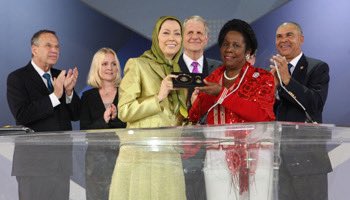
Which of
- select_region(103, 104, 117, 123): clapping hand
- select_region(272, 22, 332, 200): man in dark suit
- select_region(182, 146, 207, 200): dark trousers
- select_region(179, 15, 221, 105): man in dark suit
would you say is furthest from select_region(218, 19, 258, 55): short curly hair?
select_region(103, 104, 117, 123): clapping hand

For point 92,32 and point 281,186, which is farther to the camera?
point 92,32

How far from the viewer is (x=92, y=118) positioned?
3553mm

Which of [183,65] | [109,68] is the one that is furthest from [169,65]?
[109,68]

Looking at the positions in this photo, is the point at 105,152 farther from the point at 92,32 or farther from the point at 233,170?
the point at 92,32

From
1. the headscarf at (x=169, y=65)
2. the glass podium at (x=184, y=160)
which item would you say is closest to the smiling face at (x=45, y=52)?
the headscarf at (x=169, y=65)

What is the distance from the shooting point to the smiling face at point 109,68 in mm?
3645

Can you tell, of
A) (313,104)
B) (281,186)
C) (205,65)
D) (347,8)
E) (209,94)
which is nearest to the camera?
(281,186)

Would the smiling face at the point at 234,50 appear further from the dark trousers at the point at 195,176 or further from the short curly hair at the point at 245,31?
the dark trousers at the point at 195,176

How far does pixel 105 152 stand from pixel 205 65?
5.80 ft

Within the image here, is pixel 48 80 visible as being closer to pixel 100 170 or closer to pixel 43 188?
pixel 43 188

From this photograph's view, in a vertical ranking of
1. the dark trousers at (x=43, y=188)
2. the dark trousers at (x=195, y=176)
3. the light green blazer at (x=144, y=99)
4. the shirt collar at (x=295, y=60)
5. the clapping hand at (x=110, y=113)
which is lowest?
the dark trousers at (x=43, y=188)

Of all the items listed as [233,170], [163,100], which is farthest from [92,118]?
[233,170]

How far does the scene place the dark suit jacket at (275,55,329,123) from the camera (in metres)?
3.07

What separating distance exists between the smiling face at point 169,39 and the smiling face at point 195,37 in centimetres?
62
